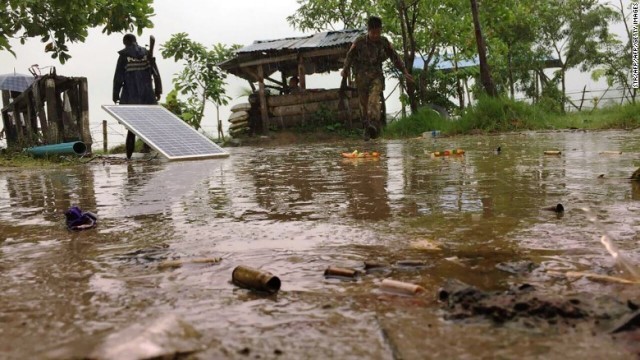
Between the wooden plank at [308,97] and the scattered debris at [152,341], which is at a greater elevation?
the wooden plank at [308,97]

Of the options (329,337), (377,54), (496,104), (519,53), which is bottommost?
(329,337)

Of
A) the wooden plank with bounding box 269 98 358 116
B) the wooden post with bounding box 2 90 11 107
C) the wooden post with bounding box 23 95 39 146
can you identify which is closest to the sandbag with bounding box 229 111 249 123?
the wooden plank with bounding box 269 98 358 116

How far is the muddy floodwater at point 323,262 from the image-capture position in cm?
109

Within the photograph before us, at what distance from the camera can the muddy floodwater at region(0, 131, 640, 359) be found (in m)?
1.09

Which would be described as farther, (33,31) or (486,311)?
(33,31)

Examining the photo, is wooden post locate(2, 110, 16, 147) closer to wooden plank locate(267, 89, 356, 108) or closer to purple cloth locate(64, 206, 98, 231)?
wooden plank locate(267, 89, 356, 108)

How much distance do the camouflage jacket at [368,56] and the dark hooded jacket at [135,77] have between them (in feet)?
10.7

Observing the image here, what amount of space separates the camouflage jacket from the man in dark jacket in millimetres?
3246

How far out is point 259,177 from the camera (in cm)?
460

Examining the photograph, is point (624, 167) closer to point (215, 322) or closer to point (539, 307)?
point (539, 307)

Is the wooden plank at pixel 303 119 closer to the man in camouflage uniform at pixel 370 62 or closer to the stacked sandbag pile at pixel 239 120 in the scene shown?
the stacked sandbag pile at pixel 239 120

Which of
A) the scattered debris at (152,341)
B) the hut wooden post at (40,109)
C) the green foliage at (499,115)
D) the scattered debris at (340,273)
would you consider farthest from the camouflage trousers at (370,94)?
the scattered debris at (152,341)

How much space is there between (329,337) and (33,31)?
25.9ft

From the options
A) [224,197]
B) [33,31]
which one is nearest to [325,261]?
[224,197]
